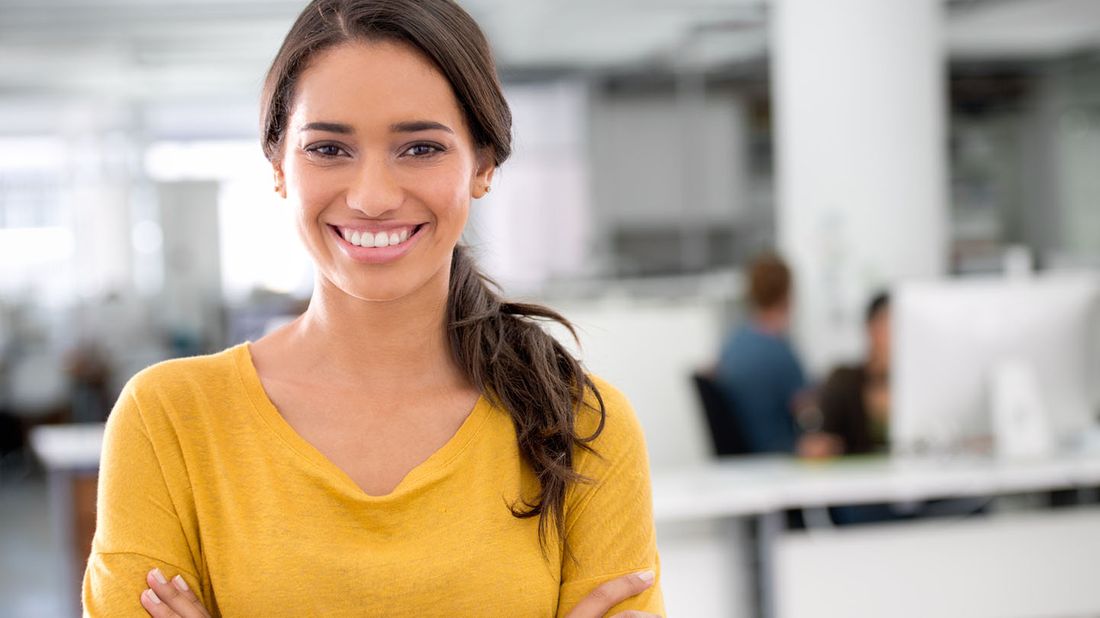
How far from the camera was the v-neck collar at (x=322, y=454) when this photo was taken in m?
1.24

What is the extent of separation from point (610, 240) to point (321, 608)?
10.7m

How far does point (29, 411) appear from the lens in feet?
28.6

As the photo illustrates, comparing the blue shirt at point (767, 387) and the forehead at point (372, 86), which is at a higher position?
the forehead at point (372, 86)

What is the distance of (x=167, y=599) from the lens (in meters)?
1.19

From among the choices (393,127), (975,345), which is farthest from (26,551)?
(393,127)

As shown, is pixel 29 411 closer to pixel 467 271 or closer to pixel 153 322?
pixel 153 322

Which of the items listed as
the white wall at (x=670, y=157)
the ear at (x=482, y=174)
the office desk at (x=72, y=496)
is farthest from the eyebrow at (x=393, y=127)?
the white wall at (x=670, y=157)

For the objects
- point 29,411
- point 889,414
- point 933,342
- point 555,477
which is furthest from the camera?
point 29,411

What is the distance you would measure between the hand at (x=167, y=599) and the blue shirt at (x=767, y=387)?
339 centimetres

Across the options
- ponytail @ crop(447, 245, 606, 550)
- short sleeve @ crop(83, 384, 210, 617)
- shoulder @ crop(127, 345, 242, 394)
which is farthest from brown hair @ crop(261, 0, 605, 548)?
short sleeve @ crop(83, 384, 210, 617)

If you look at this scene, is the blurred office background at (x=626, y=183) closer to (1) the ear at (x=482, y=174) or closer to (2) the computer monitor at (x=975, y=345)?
(1) the ear at (x=482, y=174)

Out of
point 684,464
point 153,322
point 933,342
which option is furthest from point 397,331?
point 153,322

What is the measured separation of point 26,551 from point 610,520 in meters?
5.72

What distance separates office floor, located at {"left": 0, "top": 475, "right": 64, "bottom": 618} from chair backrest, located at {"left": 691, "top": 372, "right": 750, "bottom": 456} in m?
2.78
